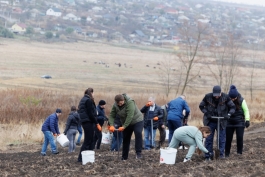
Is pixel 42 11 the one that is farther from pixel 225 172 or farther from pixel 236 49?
pixel 225 172

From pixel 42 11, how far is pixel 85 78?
439ft

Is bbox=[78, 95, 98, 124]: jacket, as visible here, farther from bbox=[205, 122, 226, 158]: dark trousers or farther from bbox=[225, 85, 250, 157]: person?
bbox=[225, 85, 250, 157]: person

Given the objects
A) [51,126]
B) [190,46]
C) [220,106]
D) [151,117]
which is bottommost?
[51,126]

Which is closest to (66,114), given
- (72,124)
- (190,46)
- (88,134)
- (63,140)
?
(72,124)

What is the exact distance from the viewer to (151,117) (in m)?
16.5

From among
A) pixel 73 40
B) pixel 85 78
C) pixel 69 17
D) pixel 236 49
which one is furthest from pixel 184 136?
pixel 69 17

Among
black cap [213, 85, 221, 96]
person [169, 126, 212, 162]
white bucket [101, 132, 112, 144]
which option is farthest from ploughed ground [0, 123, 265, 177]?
white bucket [101, 132, 112, 144]

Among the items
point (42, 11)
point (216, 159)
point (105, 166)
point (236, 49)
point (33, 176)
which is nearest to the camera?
point (33, 176)

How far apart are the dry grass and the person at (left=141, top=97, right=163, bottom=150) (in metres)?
4.98

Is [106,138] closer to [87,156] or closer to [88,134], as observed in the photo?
[88,134]

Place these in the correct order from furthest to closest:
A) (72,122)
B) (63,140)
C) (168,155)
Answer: (72,122) → (63,140) → (168,155)

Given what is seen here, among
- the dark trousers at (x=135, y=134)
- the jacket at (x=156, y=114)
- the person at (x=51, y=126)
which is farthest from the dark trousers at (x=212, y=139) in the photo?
the person at (x=51, y=126)

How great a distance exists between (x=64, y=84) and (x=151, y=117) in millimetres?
32868

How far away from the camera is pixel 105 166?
11.5 meters
